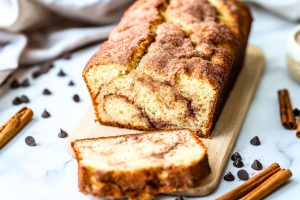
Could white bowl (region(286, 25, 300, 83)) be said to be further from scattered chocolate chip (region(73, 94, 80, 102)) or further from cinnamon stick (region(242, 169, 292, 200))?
scattered chocolate chip (region(73, 94, 80, 102))

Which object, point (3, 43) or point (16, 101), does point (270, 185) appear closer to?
point (16, 101)

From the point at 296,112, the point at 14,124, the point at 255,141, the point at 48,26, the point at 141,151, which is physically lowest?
the point at 296,112

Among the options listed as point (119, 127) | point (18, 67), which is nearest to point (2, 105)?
point (18, 67)

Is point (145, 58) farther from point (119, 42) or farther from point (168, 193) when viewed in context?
point (168, 193)

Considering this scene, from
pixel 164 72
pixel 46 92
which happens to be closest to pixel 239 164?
pixel 164 72

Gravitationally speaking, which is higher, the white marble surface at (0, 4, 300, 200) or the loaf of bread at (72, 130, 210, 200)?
the loaf of bread at (72, 130, 210, 200)

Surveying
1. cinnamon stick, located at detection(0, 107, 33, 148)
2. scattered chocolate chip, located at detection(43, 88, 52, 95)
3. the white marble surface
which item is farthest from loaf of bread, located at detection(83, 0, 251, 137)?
scattered chocolate chip, located at detection(43, 88, 52, 95)
